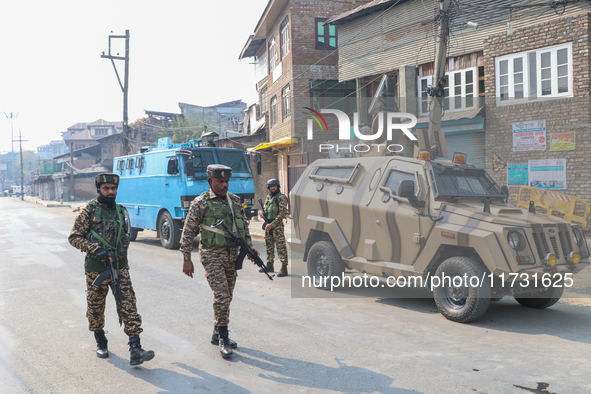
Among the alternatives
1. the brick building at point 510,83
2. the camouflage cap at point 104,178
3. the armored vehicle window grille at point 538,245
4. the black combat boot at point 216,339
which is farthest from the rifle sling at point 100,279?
the brick building at point 510,83

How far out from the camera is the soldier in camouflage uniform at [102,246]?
4559mm

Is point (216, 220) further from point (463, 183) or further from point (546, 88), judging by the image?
point (546, 88)

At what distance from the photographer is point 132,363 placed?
14.6 feet

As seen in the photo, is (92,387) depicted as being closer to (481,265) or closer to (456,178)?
(481,265)

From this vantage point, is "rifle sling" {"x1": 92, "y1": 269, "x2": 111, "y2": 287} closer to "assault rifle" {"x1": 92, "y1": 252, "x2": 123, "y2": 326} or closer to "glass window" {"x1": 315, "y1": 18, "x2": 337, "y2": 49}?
"assault rifle" {"x1": 92, "y1": 252, "x2": 123, "y2": 326}

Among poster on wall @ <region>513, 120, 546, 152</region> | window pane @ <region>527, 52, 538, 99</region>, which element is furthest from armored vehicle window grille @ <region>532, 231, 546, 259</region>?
window pane @ <region>527, 52, 538, 99</region>

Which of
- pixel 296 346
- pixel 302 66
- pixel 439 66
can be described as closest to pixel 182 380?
pixel 296 346

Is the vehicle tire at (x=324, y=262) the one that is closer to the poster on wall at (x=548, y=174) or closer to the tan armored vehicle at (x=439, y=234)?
the tan armored vehicle at (x=439, y=234)

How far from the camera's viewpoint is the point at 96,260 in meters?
4.66

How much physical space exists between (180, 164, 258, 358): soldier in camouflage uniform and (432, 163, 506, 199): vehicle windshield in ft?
9.24

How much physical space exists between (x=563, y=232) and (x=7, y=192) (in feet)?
329

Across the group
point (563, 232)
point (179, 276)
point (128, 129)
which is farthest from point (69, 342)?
point (128, 129)

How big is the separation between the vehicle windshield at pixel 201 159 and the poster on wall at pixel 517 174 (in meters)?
8.59

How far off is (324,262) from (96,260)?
3936 millimetres
